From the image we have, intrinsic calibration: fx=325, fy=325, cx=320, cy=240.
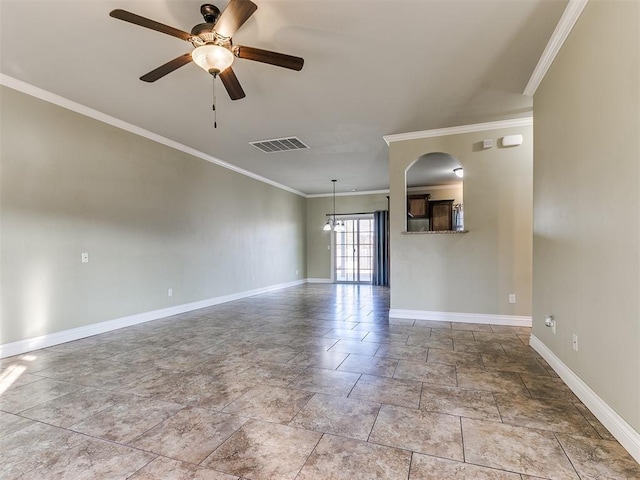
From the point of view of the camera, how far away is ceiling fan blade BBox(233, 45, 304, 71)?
2.23 meters

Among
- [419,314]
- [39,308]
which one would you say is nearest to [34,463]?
[39,308]

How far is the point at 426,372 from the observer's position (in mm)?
2775

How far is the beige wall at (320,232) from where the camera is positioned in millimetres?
9805

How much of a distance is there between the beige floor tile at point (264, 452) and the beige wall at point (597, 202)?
1.72 metres

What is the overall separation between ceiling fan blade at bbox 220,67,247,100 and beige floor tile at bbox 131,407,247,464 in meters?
2.40

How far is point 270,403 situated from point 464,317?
3323 mm

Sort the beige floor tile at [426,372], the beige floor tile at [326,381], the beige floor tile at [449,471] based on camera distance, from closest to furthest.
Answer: the beige floor tile at [449,471], the beige floor tile at [326,381], the beige floor tile at [426,372]

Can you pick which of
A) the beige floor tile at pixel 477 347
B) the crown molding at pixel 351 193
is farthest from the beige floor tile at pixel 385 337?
the crown molding at pixel 351 193

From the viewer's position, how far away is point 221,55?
2.18 metres

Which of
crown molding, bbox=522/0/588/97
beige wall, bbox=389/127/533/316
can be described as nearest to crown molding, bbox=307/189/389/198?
beige wall, bbox=389/127/533/316

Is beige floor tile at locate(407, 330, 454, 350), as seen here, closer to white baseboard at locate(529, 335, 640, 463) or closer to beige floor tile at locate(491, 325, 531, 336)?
beige floor tile at locate(491, 325, 531, 336)

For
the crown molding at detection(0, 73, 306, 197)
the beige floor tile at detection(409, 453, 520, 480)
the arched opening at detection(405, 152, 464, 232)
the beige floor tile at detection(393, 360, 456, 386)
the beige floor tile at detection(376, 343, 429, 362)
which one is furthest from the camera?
the arched opening at detection(405, 152, 464, 232)

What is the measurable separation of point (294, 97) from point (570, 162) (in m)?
2.67

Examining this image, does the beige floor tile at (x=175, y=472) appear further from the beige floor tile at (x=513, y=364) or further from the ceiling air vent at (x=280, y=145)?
the ceiling air vent at (x=280, y=145)
